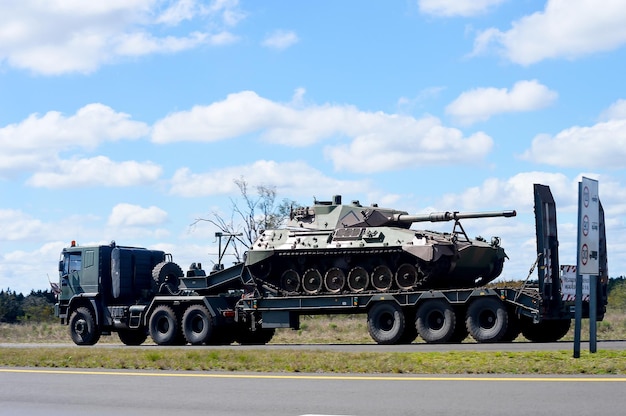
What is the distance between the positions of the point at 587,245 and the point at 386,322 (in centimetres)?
1033

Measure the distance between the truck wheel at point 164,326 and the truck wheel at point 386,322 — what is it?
560 centimetres

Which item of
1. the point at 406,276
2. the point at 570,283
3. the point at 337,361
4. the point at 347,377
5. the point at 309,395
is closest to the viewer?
the point at 309,395

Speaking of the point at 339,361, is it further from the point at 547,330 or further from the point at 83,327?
the point at 83,327

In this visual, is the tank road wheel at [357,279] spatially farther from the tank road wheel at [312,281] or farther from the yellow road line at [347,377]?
the yellow road line at [347,377]

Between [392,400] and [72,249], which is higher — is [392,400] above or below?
below

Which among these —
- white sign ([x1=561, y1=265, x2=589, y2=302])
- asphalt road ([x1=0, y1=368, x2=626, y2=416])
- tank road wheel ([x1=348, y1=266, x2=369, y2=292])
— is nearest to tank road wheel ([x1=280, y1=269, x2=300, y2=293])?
tank road wheel ([x1=348, y1=266, x2=369, y2=292])

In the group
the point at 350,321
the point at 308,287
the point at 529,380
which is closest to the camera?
the point at 529,380

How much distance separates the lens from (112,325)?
29.8 m

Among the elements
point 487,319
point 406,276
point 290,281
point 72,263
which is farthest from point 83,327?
point 487,319

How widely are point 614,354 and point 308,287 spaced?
1266cm

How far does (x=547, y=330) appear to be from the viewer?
25750 millimetres

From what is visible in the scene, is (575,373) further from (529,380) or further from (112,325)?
(112,325)

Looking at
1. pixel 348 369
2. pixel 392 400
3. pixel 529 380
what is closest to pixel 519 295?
pixel 348 369

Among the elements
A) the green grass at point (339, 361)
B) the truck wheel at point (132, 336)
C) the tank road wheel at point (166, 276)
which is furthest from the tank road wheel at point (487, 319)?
the truck wheel at point (132, 336)
